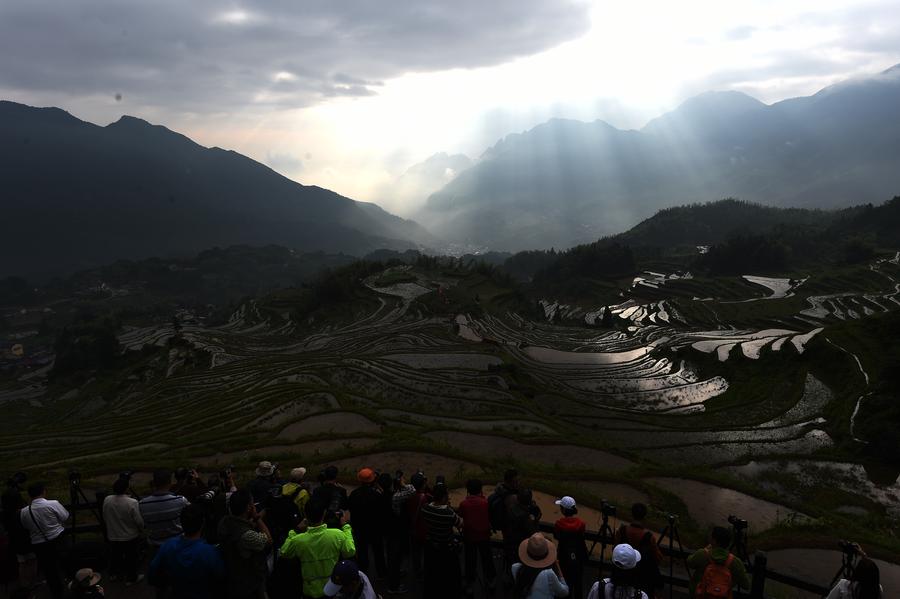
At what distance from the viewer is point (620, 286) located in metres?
82.0

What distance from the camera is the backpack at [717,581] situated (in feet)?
17.8

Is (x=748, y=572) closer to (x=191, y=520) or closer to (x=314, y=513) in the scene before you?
(x=314, y=513)

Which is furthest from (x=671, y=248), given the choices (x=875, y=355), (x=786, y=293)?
(x=875, y=355)

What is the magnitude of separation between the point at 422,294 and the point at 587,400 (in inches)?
1504

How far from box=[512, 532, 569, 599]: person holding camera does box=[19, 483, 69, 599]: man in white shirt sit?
6703 millimetres

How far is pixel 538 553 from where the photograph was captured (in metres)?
5.47

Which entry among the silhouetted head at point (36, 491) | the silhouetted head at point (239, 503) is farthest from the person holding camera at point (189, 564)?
the silhouetted head at point (36, 491)

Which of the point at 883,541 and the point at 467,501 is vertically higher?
the point at 467,501

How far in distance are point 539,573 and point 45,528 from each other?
710cm

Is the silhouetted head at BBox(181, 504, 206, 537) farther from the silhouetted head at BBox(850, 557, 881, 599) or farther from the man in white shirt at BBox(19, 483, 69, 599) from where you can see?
the silhouetted head at BBox(850, 557, 881, 599)

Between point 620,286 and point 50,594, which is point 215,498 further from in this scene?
point 620,286

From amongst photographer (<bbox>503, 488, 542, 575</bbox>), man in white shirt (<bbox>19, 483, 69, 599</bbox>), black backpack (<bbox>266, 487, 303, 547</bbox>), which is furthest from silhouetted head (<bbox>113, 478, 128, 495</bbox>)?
photographer (<bbox>503, 488, 542, 575</bbox>)

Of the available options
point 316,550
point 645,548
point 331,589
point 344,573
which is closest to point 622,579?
point 645,548

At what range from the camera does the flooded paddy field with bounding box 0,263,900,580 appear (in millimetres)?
15508
